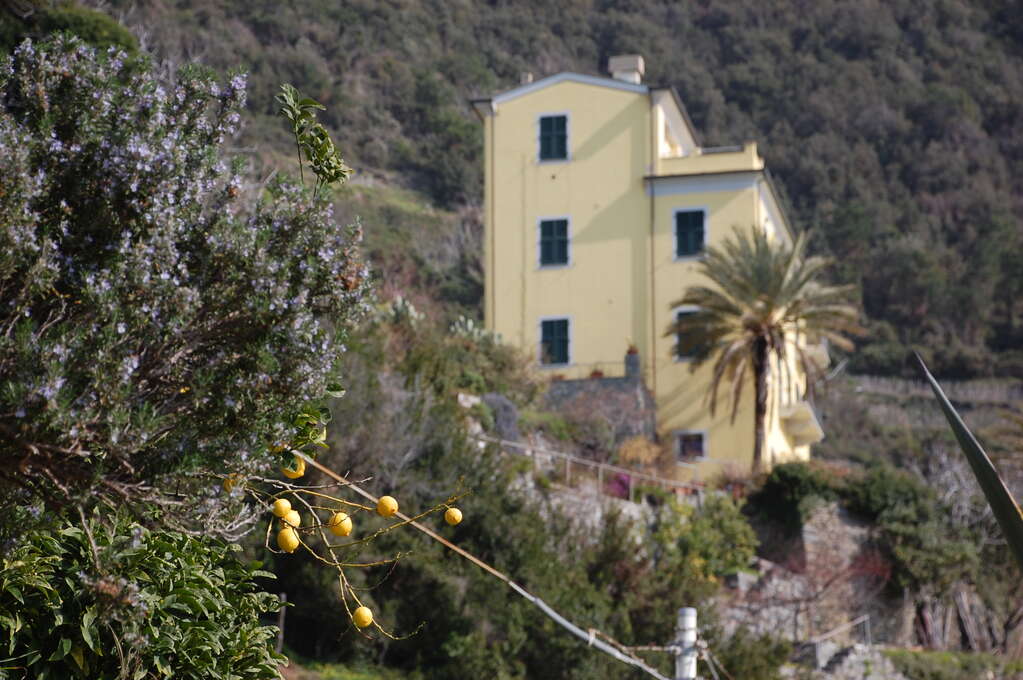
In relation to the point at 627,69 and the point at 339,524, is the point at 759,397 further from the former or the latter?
the point at 339,524

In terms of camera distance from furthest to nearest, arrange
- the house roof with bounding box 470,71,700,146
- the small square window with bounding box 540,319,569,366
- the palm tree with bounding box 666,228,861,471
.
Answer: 1. the house roof with bounding box 470,71,700,146
2. the small square window with bounding box 540,319,569,366
3. the palm tree with bounding box 666,228,861,471

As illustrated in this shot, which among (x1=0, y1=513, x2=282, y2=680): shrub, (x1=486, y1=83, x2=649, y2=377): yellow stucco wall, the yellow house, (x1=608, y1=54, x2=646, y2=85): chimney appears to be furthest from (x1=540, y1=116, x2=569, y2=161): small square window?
(x1=0, y1=513, x2=282, y2=680): shrub

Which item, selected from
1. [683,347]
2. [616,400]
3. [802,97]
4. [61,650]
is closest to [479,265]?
[616,400]

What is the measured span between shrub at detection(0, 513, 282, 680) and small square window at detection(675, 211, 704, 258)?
30766 mm

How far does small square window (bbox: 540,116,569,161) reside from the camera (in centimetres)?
3650

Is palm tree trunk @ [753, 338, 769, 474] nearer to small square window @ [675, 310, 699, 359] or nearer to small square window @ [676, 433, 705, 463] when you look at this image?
small square window @ [675, 310, 699, 359]

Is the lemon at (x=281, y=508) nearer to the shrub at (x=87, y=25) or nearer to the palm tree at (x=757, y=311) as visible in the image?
the shrub at (x=87, y=25)

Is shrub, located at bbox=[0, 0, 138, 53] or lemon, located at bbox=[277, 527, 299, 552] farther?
shrub, located at bbox=[0, 0, 138, 53]

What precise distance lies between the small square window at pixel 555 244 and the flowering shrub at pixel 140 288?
104 feet

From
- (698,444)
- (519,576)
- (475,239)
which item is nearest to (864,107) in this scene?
(475,239)

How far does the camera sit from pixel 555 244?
1435 inches

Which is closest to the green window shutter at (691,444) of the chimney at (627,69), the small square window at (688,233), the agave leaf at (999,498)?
the small square window at (688,233)

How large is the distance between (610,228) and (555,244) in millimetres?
1462

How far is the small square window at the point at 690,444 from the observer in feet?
113
